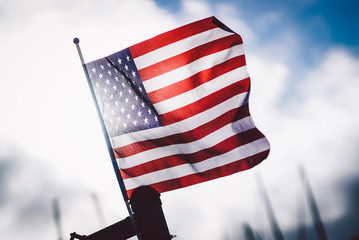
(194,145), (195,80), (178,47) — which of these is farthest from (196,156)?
(178,47)

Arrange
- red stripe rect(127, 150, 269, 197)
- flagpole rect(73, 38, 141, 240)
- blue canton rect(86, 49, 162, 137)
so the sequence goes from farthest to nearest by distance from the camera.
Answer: blue canton rect(86, 49, 162, 137), red stripe rect(127, 150, 269, 197), flagpole rect(73, 38, 141, 240)

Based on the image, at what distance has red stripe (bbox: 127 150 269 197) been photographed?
468 centimetres

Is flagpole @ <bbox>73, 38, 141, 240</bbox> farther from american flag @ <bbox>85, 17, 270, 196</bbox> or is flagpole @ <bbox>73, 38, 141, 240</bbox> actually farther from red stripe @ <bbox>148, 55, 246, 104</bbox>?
red stripe @ <bbox>148, 55, 246, 104</bbox>

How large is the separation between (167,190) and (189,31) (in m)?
2.81

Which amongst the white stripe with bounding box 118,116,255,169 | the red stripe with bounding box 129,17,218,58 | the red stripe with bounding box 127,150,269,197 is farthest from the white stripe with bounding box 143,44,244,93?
the red stripe with bounding box 127,150,269,197

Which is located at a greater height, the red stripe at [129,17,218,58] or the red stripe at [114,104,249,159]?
the red stripe at [129,17,218,58]

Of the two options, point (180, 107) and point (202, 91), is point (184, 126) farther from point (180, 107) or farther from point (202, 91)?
point (202, 91)

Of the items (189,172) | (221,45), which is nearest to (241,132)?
(189,172)

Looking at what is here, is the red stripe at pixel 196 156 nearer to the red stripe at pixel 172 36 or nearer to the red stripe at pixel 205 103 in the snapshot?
the red stripe at pixel 205 103

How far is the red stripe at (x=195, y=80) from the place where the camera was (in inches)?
192

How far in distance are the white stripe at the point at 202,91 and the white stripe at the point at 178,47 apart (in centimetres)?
70

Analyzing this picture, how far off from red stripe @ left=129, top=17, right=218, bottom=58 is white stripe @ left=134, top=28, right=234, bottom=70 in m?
0.06

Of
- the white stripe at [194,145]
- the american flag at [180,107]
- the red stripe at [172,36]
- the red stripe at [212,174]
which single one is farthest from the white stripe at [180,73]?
the red stripe at [212,174]

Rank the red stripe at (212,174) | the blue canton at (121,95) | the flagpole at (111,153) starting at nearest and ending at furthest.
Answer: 1. the flagpole at (111,153)
2. the red stripe at (212,174)
3. the blue canton at (121,95)
